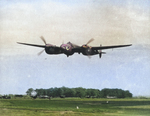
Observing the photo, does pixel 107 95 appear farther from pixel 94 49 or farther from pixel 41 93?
pixel 94 49

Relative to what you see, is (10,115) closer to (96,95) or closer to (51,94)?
Result: (51,94)

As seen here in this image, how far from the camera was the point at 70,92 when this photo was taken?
77.0 metres

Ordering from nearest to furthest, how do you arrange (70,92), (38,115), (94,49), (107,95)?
1. (38,115)
2. (94,49)
3. (70,92)
4. (107,95)

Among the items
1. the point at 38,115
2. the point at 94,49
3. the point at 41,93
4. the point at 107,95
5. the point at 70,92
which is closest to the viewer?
the point at 38,115

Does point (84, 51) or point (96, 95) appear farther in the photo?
point (96, 95)

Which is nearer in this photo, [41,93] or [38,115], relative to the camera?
[38,115]

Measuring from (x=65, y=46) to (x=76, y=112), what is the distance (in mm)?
10336

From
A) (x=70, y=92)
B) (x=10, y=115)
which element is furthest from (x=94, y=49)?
(x=70, y=92)

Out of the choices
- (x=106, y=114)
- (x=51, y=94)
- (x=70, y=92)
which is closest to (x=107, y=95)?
(x=70, y=92)

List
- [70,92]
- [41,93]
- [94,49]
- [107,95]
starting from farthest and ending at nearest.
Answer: [107,95] < [70,92] < [41,93] < [94,49]

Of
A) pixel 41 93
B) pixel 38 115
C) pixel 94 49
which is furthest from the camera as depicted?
pixel 41 93

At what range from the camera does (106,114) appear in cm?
3791

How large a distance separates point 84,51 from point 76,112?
9.51m

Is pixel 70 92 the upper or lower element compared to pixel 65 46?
→ lower
